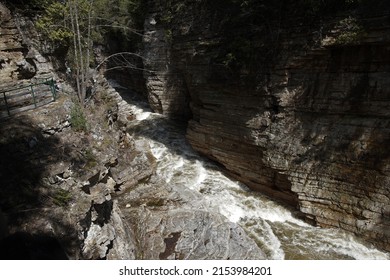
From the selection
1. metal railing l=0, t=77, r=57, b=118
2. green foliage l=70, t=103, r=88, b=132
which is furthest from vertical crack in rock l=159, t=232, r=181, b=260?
metal railing l=0, t=77, r=57, b=118

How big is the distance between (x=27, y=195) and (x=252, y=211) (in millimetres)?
7517

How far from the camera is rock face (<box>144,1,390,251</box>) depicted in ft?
28.5

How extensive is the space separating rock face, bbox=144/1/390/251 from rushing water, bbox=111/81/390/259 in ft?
1.45

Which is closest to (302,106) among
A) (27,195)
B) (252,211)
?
(252,211)

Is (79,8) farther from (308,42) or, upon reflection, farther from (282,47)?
(308,42)

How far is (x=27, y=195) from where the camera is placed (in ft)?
19.1

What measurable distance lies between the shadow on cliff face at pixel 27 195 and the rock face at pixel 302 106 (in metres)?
6.87

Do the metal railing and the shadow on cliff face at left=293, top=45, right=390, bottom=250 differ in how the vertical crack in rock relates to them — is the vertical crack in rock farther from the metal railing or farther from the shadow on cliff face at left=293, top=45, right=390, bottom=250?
the metal railing

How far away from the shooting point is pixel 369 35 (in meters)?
8.15

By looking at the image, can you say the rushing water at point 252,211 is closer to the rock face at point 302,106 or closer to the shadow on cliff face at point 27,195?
the rock face at point 302,106

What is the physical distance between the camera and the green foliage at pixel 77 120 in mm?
8562

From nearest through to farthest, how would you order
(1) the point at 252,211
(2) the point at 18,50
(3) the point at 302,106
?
(3) the point at 302,106
(2) the point at 18,50
(1) the point at 252,211

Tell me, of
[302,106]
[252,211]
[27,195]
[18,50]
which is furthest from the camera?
[252,211]

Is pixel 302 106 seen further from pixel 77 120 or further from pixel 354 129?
pixel 77 120
